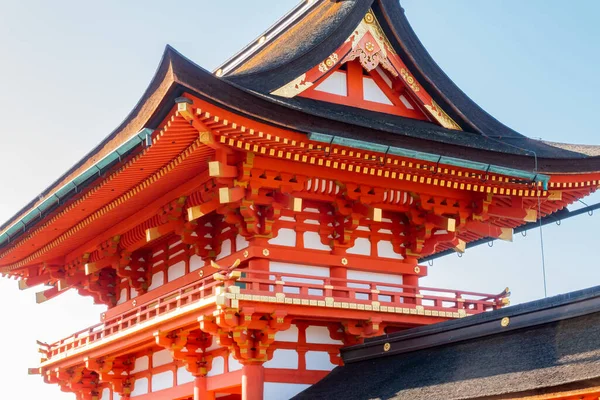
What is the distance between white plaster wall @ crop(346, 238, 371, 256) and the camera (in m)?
18.2

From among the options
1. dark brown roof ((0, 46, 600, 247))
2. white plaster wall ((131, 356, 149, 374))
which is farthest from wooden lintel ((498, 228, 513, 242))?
white plaster wall ((131, 356, 149, 374))

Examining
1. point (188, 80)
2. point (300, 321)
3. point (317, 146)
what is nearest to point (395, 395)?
point (300, 321)

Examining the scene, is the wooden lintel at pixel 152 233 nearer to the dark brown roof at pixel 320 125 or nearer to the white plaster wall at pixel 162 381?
the dark brown roof at pixel 320 125

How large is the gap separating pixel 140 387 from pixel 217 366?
4.22 metres

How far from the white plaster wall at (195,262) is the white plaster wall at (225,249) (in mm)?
949

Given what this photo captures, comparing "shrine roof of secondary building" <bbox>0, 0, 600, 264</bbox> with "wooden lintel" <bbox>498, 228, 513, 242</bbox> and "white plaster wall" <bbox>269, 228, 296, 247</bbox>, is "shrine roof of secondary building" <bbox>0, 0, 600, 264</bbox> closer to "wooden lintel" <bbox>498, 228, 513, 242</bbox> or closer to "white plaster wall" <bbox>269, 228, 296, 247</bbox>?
"wooden lintel" <bbox>498, 228, 513, 242</bbox>

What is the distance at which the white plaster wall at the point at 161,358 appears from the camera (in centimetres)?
1973

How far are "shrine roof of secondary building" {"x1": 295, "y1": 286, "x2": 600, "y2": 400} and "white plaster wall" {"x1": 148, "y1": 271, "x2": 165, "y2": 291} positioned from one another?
18.8 feet

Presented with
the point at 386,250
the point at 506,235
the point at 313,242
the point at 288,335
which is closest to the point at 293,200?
the point at 313,242

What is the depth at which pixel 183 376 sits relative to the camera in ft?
62.6

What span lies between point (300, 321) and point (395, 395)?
11.6ft

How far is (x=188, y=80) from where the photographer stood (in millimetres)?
14414

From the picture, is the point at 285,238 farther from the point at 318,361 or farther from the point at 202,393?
the point at 202,393

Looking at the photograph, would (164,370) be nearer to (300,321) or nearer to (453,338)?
(300,321)
